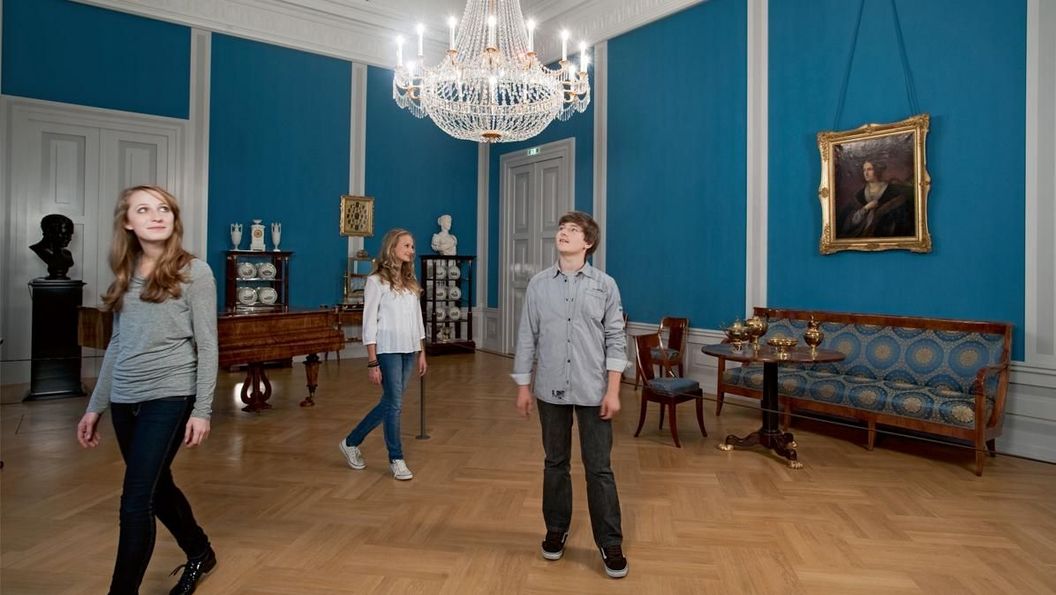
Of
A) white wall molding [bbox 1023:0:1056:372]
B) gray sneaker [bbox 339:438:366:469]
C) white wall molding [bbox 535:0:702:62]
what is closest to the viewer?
gray sneaker [bbox 339:438:366:469]

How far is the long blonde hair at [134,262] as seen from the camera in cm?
206

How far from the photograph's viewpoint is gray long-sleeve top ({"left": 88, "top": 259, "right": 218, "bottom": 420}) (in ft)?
6.74

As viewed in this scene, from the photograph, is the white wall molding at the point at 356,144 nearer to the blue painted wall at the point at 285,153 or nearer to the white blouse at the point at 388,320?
the blue painted wall at the point at 285,153

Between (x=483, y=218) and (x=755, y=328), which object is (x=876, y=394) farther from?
(x=483, y=218)

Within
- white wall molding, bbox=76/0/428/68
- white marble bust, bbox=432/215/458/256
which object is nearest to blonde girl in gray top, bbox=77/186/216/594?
white wall molding, bbox=76/0/428/68

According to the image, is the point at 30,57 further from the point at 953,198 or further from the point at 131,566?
the point at 953,198

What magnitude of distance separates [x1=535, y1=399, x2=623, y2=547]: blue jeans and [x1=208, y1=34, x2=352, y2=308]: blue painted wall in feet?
21.5

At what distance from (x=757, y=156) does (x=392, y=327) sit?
Answer: 164 inches

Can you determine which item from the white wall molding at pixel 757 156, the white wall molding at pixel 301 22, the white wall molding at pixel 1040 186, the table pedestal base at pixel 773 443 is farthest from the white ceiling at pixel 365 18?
the table pedestal base at pixel 773 443

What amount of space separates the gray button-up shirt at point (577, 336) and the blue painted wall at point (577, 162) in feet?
18.8

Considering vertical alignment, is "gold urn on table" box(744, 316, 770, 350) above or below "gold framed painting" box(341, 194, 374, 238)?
below

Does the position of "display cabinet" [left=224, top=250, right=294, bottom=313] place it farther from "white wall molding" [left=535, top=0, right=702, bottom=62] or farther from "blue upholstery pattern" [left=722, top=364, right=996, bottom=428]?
"blue upholstery pattern" [left=722, top=364, right=996, bottom=428]

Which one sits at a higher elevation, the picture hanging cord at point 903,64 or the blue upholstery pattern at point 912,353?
the picture hanging cord at point 903,64

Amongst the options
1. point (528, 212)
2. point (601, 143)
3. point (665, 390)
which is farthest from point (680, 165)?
point (665, 390)
